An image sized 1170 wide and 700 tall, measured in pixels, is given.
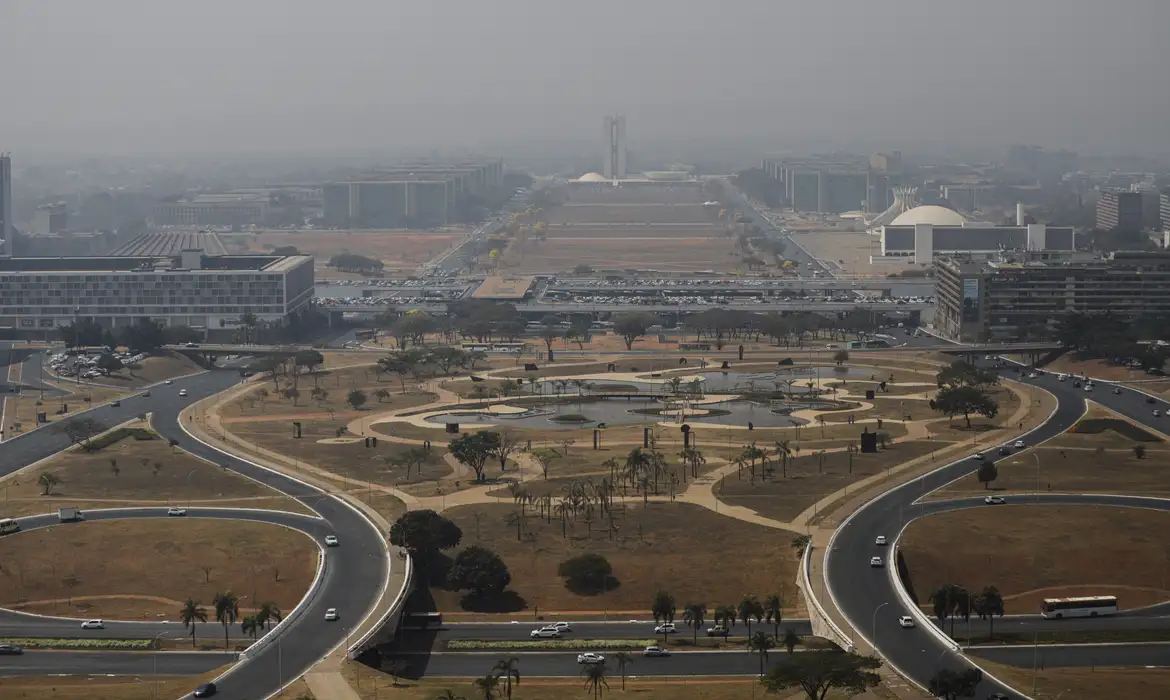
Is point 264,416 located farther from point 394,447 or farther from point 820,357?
point 820,357

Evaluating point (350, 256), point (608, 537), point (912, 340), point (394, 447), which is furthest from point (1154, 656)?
point (350, 256)

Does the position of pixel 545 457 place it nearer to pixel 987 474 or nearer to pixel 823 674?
pixel 987 474

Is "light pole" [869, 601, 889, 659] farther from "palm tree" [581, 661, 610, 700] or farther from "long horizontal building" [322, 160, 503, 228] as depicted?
"long horizontal building" [322, 160, 503, 228]

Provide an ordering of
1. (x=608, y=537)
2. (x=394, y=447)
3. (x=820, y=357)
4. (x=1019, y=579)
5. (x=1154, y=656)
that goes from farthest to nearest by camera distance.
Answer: (x=820, y=357), (x=394, y=447), (x=608, y=537), (x=1019, y=579), (x=1154, y=656)

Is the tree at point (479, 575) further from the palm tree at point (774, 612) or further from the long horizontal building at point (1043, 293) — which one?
the long horizontal building at point (1043, 293)

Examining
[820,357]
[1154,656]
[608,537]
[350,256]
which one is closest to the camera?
[1154,656]

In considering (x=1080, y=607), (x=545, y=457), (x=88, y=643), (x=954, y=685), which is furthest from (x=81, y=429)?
(x=954, y=685)

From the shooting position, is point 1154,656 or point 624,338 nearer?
point 1154,656
